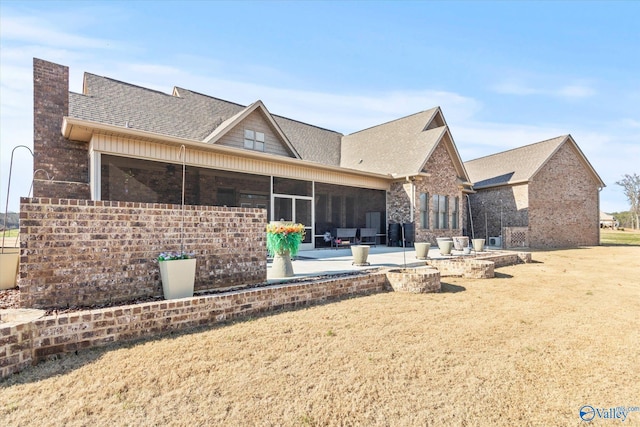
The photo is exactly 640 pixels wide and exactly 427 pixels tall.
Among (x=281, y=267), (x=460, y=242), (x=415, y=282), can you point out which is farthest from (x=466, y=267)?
(x=460, y=242)

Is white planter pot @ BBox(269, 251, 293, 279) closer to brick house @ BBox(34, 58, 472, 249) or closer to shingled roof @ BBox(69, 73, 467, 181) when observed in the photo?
brick house @ BBox(34, 58, 472, 249)

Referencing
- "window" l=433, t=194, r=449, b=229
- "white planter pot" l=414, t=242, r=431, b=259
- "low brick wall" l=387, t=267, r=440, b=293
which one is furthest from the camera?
"window" l=433, t=194, r=449, b=229

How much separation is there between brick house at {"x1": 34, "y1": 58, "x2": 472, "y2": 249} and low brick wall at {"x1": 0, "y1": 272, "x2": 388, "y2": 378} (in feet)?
20.7

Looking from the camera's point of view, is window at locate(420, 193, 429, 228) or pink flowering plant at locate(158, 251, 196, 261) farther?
window at locate(420, 193, 429, 228)

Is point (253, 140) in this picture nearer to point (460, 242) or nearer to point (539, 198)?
point (460, 242)

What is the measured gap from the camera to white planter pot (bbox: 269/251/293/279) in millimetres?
6695

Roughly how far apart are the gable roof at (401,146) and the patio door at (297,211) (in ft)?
15.3

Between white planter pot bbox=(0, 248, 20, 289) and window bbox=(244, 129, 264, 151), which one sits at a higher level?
window bbox=(244, 129, 264, 151)

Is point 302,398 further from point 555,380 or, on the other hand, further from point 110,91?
point 110,91

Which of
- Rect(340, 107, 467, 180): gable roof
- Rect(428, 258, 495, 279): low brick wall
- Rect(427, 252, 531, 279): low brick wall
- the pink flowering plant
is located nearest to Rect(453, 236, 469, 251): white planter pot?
Rect(340, 107, 467, 180): gable roof

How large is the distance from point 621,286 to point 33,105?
1731 cm

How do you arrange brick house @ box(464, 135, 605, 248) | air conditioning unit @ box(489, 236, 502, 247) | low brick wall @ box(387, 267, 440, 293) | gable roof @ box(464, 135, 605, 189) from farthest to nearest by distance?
gable roof @ box(464, 135, 605, 189) → brick house @ box(464, 135, 605, 248) → air conditioning unit @ box(489, 236, 502, 247) → low brick wall @ box(387, 267, 440, 293)

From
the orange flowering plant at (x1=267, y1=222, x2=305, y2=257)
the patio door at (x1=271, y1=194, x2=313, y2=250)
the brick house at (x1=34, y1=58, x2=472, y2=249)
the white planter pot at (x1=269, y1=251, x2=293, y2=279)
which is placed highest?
the brick house at (x1=34, y1=58, x2=472, y2=249)

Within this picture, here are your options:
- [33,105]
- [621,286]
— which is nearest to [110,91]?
[33,105]
